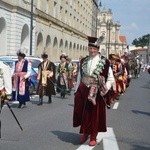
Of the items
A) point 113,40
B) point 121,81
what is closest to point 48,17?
point 121,81

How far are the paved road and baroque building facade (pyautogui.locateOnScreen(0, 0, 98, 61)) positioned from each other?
2093cm

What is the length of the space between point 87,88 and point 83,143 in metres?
0.97

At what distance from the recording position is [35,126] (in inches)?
411

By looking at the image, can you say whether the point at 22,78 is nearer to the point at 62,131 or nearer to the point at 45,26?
the point at 62,131

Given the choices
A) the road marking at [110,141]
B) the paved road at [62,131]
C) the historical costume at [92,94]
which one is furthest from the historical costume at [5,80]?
the road marking at [110,141]

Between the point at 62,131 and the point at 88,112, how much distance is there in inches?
Result: 68.0

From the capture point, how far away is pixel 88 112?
8.30 m

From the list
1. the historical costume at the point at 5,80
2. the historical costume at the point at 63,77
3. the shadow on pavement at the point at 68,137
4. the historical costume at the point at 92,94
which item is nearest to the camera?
the historical costume at the point at 5,80

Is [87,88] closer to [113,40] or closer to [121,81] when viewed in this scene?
[121,81]

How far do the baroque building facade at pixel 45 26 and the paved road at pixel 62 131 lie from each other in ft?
68.7

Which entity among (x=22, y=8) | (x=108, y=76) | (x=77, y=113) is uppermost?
(x=22, y=8)

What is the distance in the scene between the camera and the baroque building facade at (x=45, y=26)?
116ft

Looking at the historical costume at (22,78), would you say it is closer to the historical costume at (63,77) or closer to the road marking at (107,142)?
the road marking at (107,142)

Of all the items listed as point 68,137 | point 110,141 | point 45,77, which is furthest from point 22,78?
point 110,141
